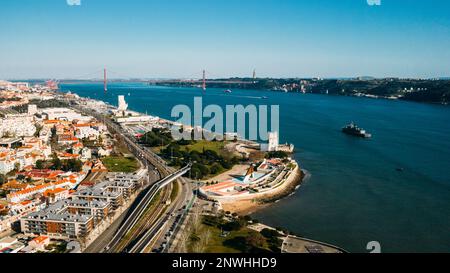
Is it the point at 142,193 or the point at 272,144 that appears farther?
the point at 272,144

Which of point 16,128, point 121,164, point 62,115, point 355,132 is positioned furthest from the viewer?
point 62,115

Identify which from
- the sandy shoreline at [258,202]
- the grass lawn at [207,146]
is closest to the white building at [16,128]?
the grass lawn at [207,146]

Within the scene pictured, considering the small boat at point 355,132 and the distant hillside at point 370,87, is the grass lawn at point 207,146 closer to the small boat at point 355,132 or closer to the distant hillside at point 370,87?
→ the small boat at point 355,132

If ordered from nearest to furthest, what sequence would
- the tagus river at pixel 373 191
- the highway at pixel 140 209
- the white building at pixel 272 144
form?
the highway at pixel 140 209 → the tagus river at pixel 373 191 → the white building at pixel 272 144

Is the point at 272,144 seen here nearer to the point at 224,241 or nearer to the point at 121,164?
the point at 121,164

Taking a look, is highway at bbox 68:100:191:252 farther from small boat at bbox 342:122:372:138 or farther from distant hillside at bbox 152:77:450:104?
distant hillside at bbox 152:77:450:104

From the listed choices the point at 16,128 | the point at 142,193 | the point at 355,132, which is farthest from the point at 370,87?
the point at 142,193
